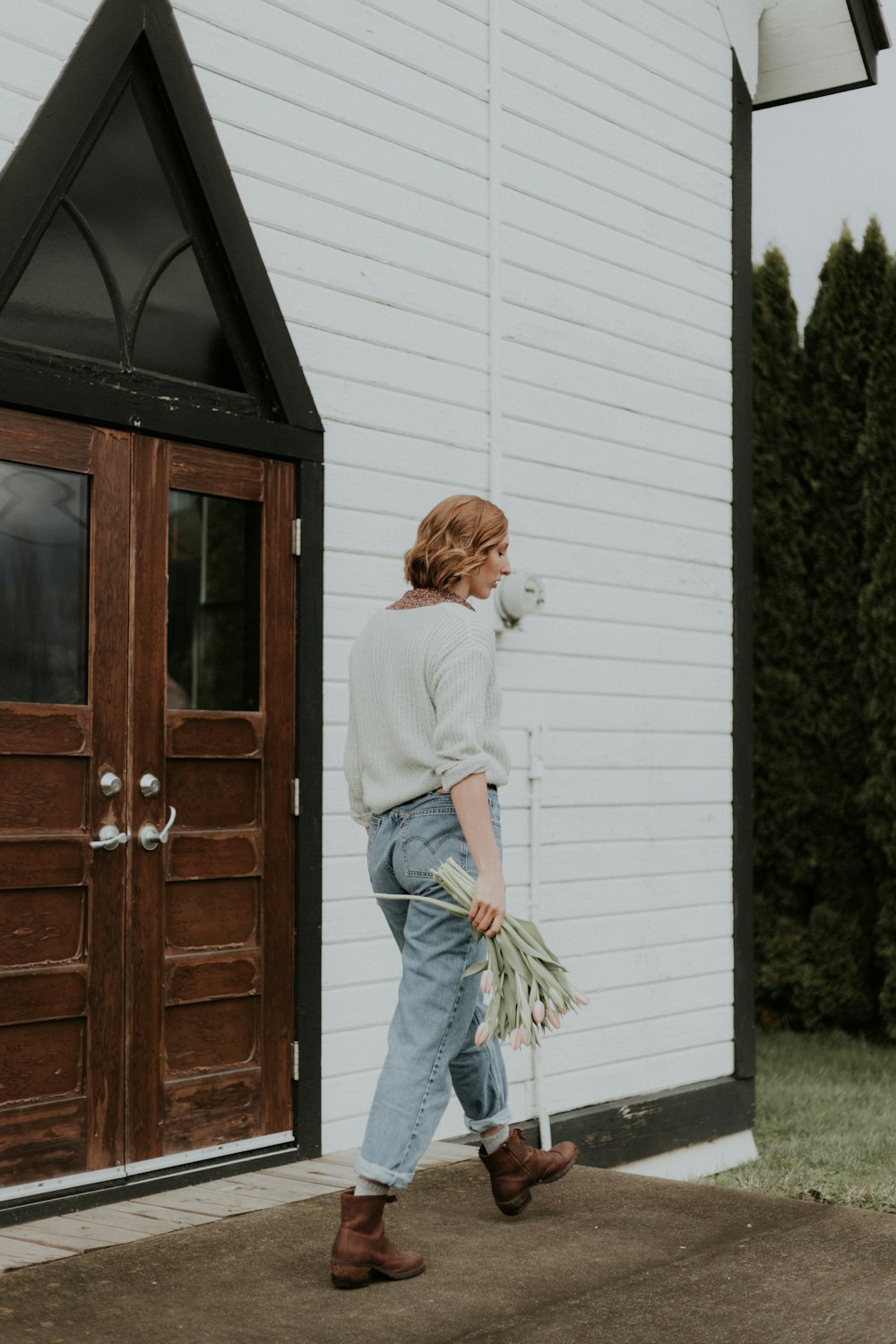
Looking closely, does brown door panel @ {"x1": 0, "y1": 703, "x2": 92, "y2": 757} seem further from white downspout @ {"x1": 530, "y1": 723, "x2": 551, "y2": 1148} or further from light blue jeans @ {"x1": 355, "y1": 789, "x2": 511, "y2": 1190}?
white downspout @ {"x1": 530, "y1": 723, "x2": 551, "y2": 1148}

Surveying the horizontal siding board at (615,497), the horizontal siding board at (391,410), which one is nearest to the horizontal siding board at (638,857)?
the horizontal siding board at (615,497)

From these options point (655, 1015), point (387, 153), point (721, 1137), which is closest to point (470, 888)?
point (387, 153)

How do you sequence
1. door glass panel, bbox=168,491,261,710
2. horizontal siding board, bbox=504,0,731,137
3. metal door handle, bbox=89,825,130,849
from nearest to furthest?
1. metal door handle, bbox=89,825,130,849
2. door glass panel, bbox=168,491,261,710
3. horizontal siding board, bbox=504,0,731,137

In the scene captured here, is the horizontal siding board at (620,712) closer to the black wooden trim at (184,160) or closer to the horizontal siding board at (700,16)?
the black wooden trim at (184,160)

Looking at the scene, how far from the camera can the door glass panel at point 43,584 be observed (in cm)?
391

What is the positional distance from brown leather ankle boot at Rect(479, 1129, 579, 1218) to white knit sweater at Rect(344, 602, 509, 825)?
85 cm

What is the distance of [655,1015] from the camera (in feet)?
20.2

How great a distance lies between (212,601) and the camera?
4395 mm

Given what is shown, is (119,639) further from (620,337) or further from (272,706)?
(620,337)

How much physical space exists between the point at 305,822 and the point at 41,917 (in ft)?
2.95

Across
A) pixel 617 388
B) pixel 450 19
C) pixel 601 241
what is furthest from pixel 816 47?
pixel 450 19

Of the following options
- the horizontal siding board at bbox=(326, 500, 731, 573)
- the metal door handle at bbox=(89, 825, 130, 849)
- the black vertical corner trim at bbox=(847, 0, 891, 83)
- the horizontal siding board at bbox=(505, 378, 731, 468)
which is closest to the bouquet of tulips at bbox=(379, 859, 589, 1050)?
the metal door handle at bbox=(89, 825, 130, 849)

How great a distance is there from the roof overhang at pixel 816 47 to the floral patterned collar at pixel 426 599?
4180 millimetres

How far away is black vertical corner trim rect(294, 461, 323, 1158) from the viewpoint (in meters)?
4.54
